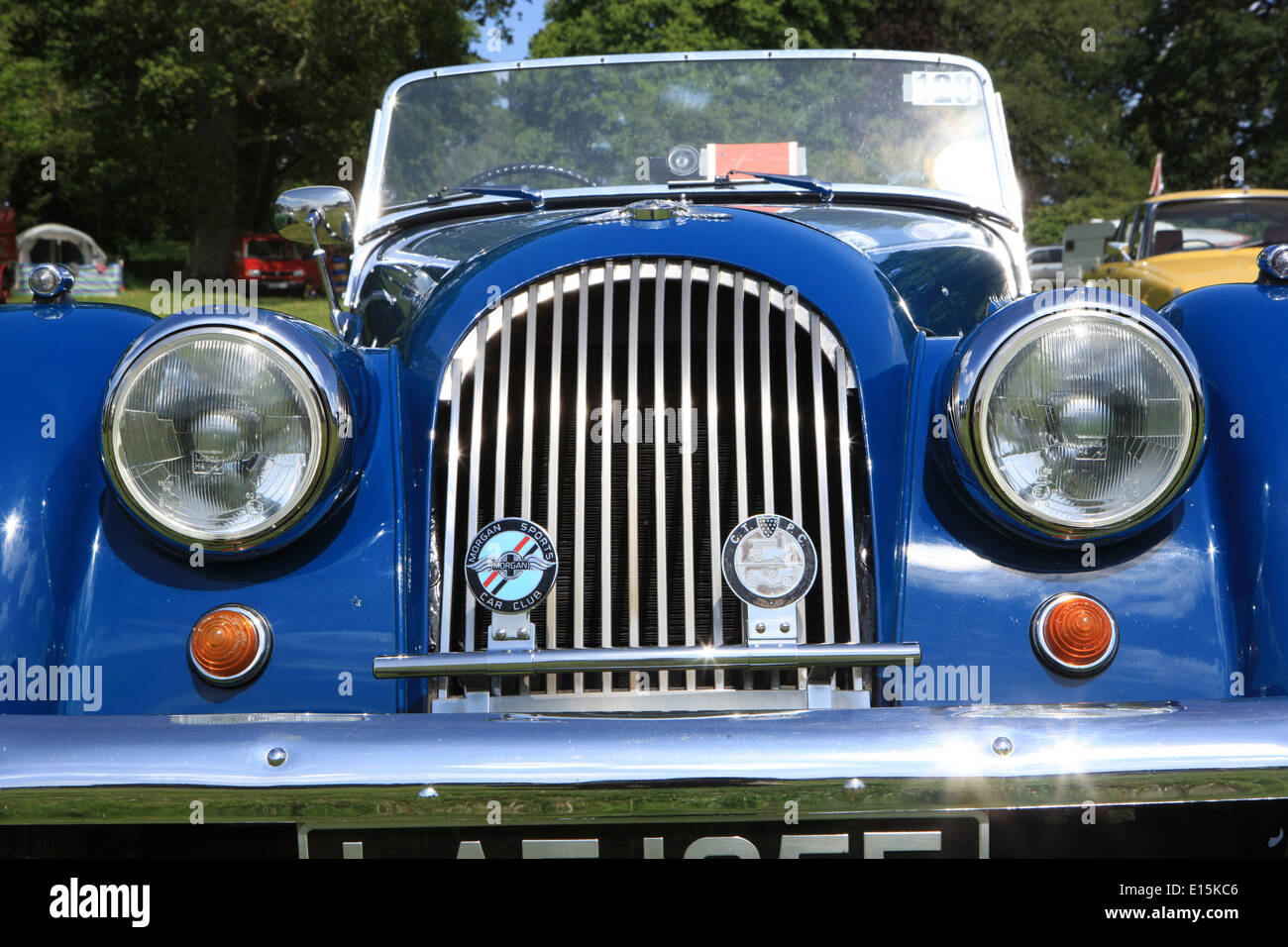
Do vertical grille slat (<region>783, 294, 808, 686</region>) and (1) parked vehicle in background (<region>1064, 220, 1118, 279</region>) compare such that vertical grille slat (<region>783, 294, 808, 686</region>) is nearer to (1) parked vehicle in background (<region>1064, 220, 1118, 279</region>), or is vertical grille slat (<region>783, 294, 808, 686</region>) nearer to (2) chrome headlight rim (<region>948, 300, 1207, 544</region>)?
(2) chrome headlight rim (<region>948, 300, 1207, 544</region>)

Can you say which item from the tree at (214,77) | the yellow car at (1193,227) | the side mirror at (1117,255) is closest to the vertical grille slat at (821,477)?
the side mirror at (1117,255)

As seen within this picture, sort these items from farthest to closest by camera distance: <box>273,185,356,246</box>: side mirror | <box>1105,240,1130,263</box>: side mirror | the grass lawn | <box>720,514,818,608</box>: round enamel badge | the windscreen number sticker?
<box>1105,240,1130,263</box>: side mirror → the grass lawn → the windscreen number sticker → <box>273,185,356,246</box>: side mirror → <box>720,514,818,608</box>: round enamel badge

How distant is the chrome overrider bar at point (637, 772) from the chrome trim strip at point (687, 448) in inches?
15.1

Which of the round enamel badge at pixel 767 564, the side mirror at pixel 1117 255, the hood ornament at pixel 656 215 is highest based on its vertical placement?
the side mirror at pixel 1117 255

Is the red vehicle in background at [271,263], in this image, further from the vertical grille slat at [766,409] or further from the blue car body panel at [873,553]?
the vertical grille slat at [766,409]

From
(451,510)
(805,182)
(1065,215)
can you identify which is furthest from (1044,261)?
(451,510)

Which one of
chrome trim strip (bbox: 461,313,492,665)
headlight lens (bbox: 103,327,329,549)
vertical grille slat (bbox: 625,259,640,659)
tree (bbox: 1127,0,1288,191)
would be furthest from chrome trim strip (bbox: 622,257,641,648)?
tree (bbox: 1127,0,1288,191)

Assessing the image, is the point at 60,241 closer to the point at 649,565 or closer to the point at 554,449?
the point at 554,449

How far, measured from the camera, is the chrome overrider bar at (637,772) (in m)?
1.58

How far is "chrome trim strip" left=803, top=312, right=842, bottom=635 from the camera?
201 centimetres

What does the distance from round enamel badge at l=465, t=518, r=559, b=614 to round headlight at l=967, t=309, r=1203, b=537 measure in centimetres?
68

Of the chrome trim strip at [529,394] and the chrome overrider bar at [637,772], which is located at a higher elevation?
the chrome trim strip at [529,394]

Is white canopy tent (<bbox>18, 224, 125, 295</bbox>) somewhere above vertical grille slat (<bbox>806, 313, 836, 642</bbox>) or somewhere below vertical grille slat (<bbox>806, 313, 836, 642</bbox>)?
above
